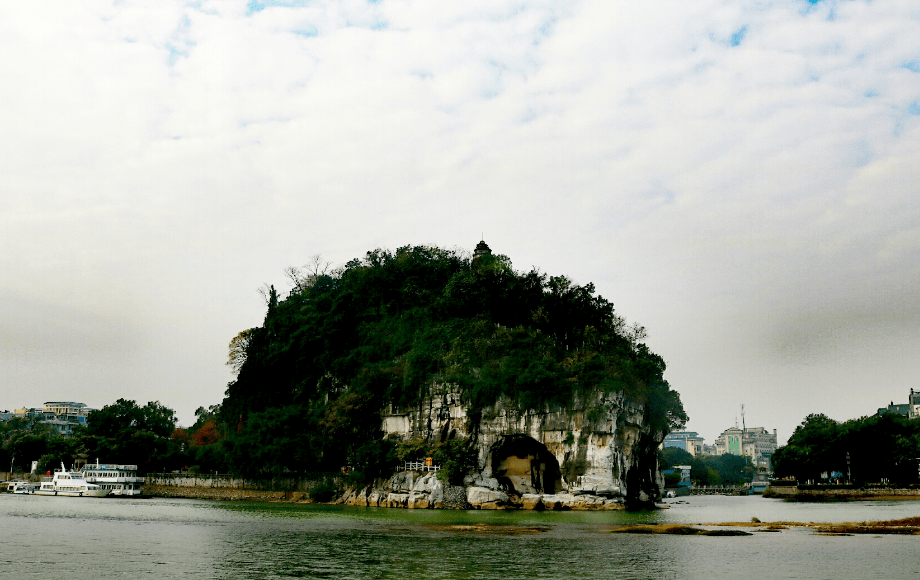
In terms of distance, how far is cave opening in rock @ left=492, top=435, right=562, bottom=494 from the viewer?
193 ft

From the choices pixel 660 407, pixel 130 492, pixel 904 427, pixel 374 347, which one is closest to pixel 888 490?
pixel 904 427

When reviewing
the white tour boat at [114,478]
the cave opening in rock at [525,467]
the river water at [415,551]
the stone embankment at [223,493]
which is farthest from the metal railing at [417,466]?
the white tour boat at [114,478]

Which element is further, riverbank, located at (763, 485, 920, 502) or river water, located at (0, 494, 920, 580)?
riverbank, located at (763, 485, 920, 502)

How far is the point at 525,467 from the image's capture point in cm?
5981

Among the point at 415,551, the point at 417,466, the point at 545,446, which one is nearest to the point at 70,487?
the point at 417,466

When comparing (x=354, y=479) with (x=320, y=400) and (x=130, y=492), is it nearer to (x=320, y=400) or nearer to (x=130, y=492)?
(x=320, y=400)

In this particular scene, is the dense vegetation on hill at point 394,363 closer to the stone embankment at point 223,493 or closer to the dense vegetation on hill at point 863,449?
the stone embankment at point 223,493

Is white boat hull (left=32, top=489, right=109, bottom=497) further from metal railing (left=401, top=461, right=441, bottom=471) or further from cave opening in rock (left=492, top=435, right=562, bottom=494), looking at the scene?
cave opening in rock (left=492, top=435, right=562, bottom=494)

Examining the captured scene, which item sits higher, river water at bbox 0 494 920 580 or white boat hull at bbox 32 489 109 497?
river water at bbox 0 494 920 580

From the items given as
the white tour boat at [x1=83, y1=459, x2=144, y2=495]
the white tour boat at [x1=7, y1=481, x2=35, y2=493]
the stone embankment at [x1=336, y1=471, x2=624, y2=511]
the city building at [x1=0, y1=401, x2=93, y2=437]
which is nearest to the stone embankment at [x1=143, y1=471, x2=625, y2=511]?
the stone embankment at [x1=336, y1=471, x2=624, y2=511]

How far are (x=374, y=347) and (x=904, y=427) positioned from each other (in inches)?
2091

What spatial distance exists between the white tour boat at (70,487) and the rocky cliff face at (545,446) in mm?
29054

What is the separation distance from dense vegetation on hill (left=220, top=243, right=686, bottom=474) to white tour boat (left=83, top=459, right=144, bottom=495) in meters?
10.5

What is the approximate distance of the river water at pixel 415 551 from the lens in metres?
22.3
